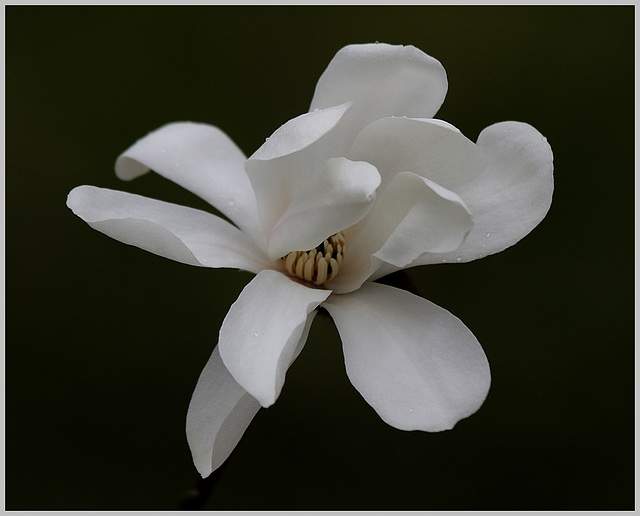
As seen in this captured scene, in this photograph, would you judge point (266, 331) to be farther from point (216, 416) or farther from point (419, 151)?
point (419, 151)

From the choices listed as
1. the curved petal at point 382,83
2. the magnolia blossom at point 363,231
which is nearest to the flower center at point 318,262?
the magnolia blossom at point 363,231

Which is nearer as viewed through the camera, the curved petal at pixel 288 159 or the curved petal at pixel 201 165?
the curved petal at pixel 288 159

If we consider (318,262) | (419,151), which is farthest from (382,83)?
(318,262)

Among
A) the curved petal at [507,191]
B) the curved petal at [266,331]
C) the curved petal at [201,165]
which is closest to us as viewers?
the curved petal at [266,331]

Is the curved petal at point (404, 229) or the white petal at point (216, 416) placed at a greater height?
the curved petal at point (404, 229)

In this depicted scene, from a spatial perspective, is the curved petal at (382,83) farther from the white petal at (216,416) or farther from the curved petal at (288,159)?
the white petal at (216,416)

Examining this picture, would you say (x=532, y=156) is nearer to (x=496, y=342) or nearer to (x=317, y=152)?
(x=317, y=152)
